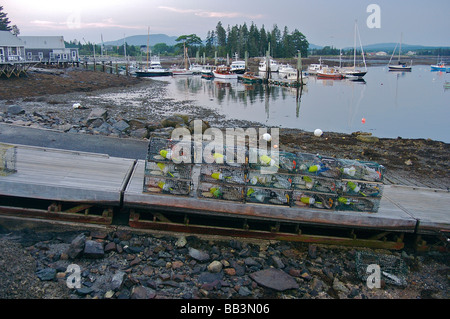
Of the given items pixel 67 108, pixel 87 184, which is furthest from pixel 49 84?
pixel 87 184

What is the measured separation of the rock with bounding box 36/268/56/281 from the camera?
5.79 metres

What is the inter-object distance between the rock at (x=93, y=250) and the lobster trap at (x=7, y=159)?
2.77 meters

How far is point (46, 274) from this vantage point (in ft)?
19.2

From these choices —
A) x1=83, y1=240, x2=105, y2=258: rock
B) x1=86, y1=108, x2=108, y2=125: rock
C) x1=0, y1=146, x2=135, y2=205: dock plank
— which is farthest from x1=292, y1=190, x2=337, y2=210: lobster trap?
x1=86, y1=108, x2=108, y2=125: rock

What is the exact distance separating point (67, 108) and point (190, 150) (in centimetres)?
2037

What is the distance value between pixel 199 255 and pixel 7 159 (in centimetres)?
514

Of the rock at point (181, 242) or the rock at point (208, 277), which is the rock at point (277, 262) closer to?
the rock at point (208, 277)

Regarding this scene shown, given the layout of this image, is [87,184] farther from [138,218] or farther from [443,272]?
[443,272]

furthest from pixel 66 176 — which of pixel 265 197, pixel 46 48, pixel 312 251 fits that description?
pixel 46 48

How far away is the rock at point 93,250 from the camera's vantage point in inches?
255

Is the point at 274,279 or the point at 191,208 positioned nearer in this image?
the point at 274,279

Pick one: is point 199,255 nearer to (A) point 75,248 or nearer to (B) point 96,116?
(A) point 75,248

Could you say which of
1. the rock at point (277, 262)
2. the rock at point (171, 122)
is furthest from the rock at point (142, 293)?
the rock at point (171, 122)

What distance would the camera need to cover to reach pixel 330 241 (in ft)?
25.3
